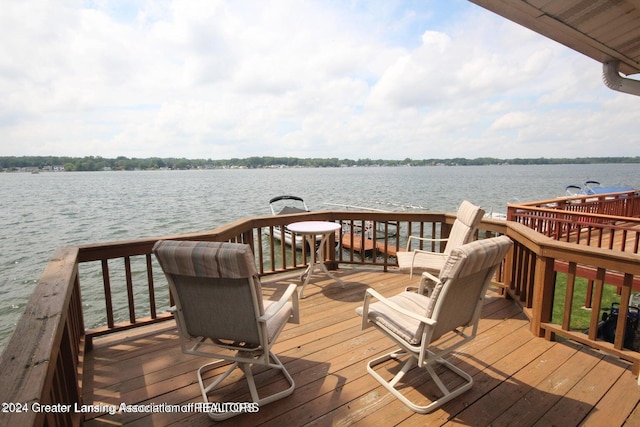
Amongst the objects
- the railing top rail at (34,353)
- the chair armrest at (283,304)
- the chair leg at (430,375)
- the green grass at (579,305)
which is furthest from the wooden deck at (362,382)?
the green grass at (579,305)


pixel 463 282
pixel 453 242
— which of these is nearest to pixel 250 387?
pixel 463 282

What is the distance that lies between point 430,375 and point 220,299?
150 cm

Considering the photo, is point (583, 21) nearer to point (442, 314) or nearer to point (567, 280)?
point (567, 280)

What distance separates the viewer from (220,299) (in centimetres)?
173

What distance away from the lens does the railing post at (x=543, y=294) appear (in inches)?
100

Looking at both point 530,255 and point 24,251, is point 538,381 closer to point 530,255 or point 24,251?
point 530,255

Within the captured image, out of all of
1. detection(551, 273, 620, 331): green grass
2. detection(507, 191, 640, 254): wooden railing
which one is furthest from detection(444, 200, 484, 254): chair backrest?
detection(551, 273, 620, 331): green grass

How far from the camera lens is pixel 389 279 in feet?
13.5

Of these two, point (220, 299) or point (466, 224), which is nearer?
point (220, 299)

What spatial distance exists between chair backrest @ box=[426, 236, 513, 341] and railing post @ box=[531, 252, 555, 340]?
0.98 metres

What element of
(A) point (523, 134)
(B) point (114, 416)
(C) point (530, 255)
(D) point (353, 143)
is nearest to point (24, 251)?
(B) point (114, 416)

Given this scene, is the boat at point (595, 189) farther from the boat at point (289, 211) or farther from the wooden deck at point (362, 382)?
the wooden deck at point (362, 382)

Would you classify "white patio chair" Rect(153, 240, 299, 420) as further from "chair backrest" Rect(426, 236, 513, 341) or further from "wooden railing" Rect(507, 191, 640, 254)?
"wooden railing" Rect(507, 191, 640, 254)

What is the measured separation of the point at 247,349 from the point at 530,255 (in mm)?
2773
